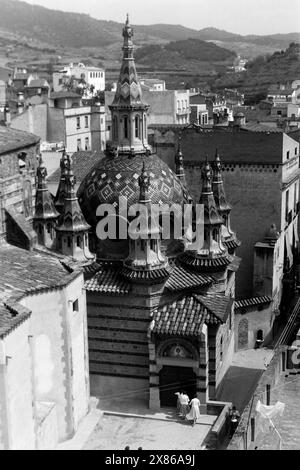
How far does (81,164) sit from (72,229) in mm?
17741

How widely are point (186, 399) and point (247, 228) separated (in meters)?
13.1

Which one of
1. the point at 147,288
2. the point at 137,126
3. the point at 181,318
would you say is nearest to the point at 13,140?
the point at 137,126

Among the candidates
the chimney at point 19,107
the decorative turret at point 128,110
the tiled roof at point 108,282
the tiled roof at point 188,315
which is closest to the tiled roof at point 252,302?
Result: the tiled roof at point 188,315

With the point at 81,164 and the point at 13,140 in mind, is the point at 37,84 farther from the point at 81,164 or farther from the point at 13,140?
the point at 13,140

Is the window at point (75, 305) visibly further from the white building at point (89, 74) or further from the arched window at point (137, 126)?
the white building at point (89, 74)

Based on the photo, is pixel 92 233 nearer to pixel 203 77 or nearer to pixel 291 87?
pixel 291 87

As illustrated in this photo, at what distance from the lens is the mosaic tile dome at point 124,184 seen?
2277 centimetres

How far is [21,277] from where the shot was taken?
17641mm

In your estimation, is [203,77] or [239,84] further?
[203,77]

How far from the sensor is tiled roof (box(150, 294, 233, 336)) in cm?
2044

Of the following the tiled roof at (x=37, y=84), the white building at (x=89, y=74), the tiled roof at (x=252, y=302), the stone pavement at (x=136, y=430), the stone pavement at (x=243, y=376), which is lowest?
the stone pavement at (x=243, y=376)

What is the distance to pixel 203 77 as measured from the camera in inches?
4235

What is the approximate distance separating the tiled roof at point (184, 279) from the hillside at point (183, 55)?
87.9 m

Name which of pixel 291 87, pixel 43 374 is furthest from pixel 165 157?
pixel 291 87
